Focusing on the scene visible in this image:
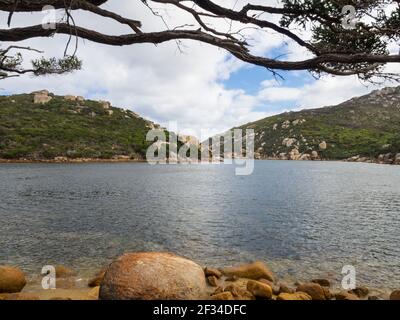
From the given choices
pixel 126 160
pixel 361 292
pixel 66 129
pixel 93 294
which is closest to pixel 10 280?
pixel 93 294

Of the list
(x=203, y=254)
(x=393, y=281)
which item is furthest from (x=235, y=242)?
(x=393, y=281)

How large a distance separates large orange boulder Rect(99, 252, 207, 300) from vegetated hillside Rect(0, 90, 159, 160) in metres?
97.0

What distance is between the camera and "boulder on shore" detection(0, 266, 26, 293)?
10508 mm

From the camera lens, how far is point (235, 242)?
18188 millimetres

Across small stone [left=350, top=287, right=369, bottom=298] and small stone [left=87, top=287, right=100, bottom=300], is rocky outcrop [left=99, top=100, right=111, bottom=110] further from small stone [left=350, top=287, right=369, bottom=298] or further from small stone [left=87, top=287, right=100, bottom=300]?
small stone [left=350, top=287, right=369, bottom=298]

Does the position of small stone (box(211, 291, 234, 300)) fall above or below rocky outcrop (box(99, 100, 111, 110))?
below

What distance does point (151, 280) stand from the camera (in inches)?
337

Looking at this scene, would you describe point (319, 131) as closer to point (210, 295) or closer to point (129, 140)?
point (129, 140)

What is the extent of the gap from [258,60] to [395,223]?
69.4 feet

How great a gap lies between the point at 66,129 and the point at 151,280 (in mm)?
115010

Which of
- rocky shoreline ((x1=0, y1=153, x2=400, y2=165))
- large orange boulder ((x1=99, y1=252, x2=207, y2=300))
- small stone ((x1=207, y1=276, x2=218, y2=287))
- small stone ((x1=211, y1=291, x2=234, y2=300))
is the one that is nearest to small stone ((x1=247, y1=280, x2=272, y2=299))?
small stone ((x1=211, y1=291, x2=234, y2=300))

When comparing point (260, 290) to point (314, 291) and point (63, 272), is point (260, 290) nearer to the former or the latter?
point (314, 291)

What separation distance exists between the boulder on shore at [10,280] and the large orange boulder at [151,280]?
351cm
